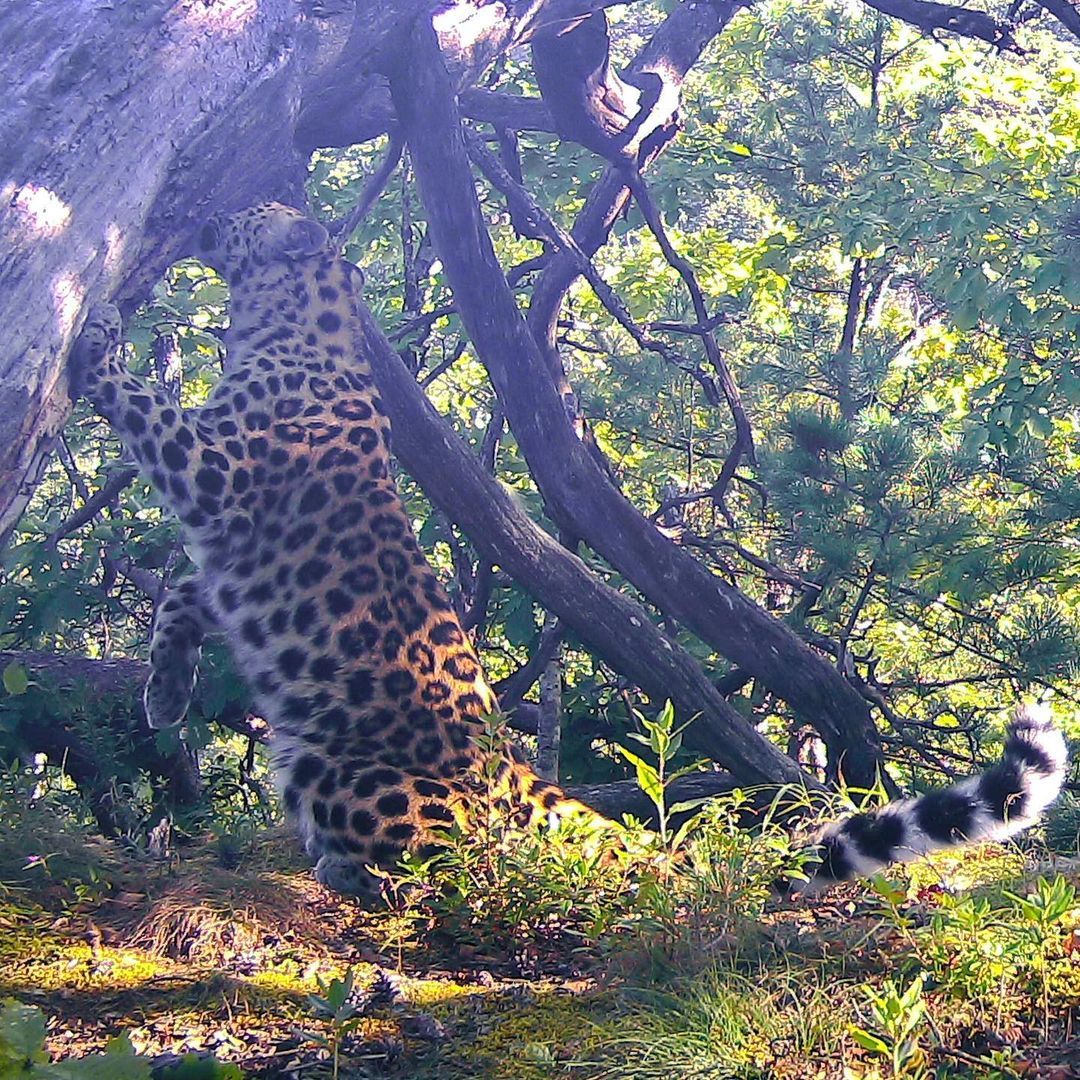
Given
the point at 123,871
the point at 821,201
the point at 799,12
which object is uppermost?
the point at 799,12

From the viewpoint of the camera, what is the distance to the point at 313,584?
4.70 m

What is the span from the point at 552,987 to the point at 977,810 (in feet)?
3.73

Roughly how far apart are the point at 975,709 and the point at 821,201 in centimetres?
293

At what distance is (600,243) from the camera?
5812mm

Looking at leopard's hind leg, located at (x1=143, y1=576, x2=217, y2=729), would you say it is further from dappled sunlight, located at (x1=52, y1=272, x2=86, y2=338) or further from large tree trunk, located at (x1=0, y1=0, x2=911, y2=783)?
dappled sunlight, located at (x1=52, y1=272, x2=86, y2=338)

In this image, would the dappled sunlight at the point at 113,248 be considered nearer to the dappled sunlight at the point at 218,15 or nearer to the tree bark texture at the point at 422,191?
the tree bark texture at the point at 422,191

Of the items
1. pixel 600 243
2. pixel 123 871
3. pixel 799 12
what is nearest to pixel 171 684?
pixel 123 871

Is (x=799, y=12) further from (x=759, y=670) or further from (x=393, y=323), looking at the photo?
(x=759, y=670)

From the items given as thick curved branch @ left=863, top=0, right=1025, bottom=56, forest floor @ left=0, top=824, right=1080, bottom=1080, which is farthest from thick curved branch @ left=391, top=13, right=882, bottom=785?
thick curved branch @ left=863, top=0, right=1025, bottom=56

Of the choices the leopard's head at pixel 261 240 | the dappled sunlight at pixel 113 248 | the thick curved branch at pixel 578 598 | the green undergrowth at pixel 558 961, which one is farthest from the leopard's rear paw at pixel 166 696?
the dappled sunlight at pixel 113 248

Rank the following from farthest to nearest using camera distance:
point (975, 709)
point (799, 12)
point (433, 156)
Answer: point (799, 12) → point (975, 709) → point (433, 156)

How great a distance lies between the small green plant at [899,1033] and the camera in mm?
2184

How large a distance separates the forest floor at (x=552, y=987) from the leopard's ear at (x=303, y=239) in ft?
9.08

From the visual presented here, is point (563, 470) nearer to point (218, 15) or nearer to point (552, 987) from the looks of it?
point (218, 15)
